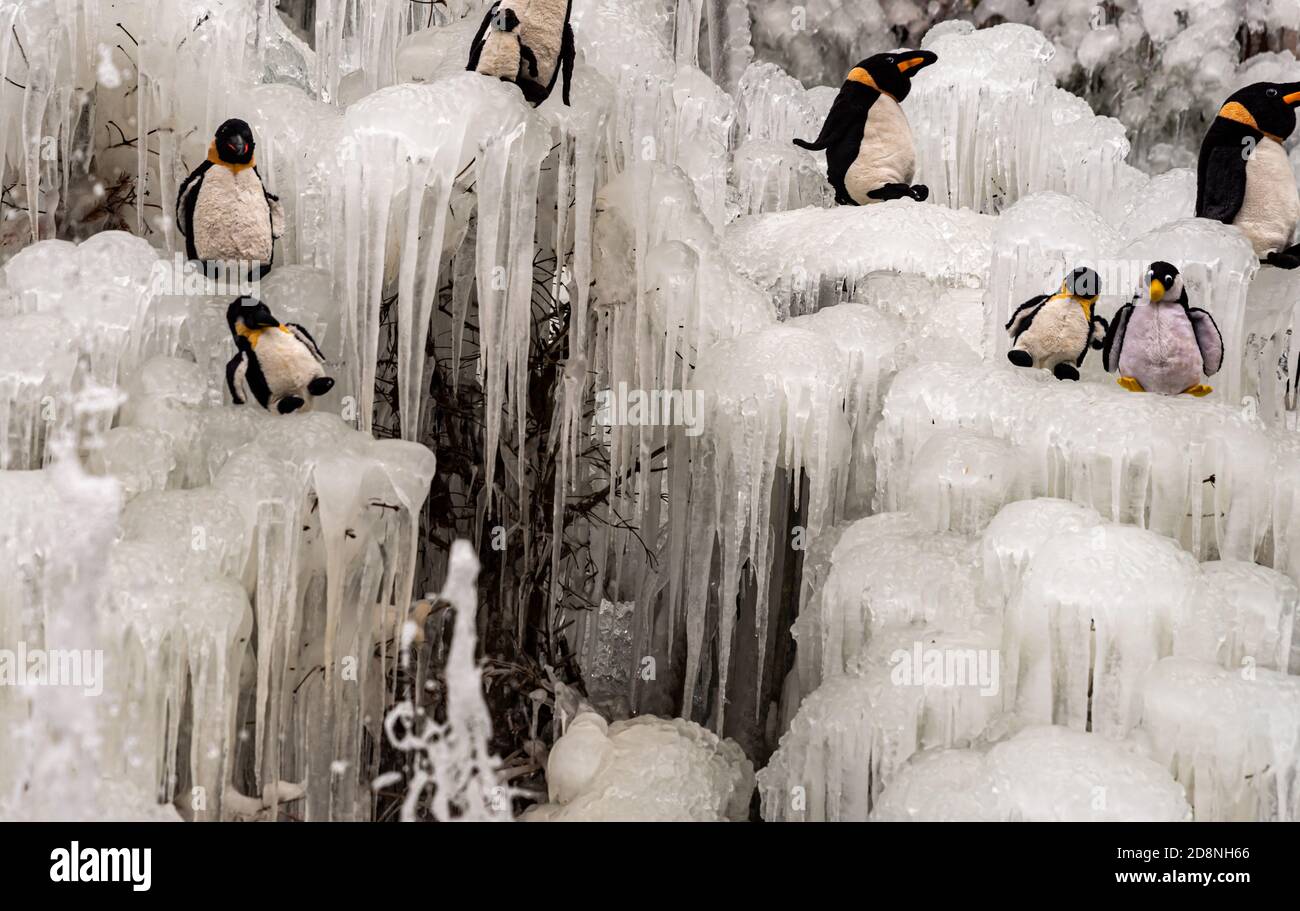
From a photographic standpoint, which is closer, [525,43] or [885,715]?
[885,715]

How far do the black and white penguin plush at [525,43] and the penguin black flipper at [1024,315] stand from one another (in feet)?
5.10

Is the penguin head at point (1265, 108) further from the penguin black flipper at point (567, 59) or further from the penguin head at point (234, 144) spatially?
the penguin head at point (234, 144)

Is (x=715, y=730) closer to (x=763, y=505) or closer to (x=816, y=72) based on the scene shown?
(x=763, y=505)

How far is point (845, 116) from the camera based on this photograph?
527 cm

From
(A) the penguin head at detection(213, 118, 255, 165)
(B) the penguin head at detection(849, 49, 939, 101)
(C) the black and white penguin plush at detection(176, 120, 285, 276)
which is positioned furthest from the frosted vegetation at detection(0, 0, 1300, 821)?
(B) the penguin head at detection(849, 49, 939, 101)

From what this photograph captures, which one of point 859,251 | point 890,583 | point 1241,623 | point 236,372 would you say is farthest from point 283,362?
point 1241,623

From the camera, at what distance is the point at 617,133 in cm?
477

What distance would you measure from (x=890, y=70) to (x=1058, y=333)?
146 cm

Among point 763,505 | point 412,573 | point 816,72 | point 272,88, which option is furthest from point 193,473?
point 816,72

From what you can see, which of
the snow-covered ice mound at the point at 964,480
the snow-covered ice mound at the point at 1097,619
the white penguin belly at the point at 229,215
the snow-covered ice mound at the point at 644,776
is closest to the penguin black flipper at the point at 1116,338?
the snow-covered ice mound at the point at 964,480

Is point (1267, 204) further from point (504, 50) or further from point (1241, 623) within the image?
point (504, 50)

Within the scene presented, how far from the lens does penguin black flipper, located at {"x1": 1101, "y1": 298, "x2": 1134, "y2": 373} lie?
4.11 meters

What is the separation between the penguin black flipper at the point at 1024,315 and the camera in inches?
170

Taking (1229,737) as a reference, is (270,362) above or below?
above
